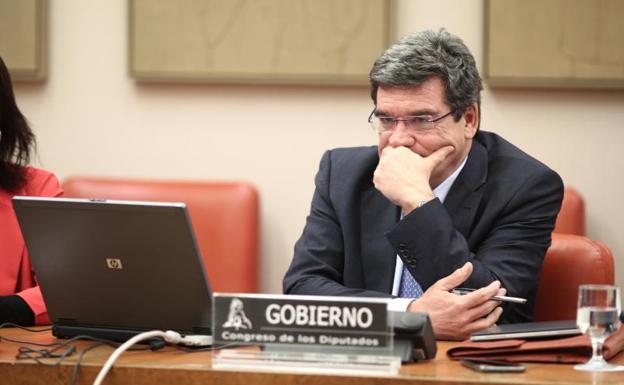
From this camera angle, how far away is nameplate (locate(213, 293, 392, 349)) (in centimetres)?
166

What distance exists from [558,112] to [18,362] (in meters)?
2.08

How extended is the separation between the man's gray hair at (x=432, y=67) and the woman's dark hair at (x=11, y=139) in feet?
3.29

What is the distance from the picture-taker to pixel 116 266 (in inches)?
74.7

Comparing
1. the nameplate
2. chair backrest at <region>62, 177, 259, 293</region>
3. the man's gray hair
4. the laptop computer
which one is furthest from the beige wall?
the nameplate

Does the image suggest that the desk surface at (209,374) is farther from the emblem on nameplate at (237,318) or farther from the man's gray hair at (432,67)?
the man's gray hair at (432,67)

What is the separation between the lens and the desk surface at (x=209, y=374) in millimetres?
1623

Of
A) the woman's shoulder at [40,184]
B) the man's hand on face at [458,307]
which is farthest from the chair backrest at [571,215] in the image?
the woman's shoulder at [40,184]

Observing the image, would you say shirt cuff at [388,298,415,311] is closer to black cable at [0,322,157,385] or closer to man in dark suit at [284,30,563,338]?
man in dark suit at [284,30,563,338]

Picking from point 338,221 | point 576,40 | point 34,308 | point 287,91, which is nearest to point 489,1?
point 576,40

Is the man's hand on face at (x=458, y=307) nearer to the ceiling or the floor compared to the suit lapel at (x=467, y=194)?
nearer to the floor

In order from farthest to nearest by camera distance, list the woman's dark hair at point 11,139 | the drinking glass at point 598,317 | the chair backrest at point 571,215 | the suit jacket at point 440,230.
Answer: the chair backrest at point 571,215
the woman's dark hair at point 11,139
the suit jacket at point 440,230
the drinking glass at point 598,317

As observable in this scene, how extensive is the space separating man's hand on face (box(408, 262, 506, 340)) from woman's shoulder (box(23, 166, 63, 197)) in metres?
1.16

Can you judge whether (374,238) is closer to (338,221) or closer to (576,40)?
(338,221)

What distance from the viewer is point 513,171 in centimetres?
265
